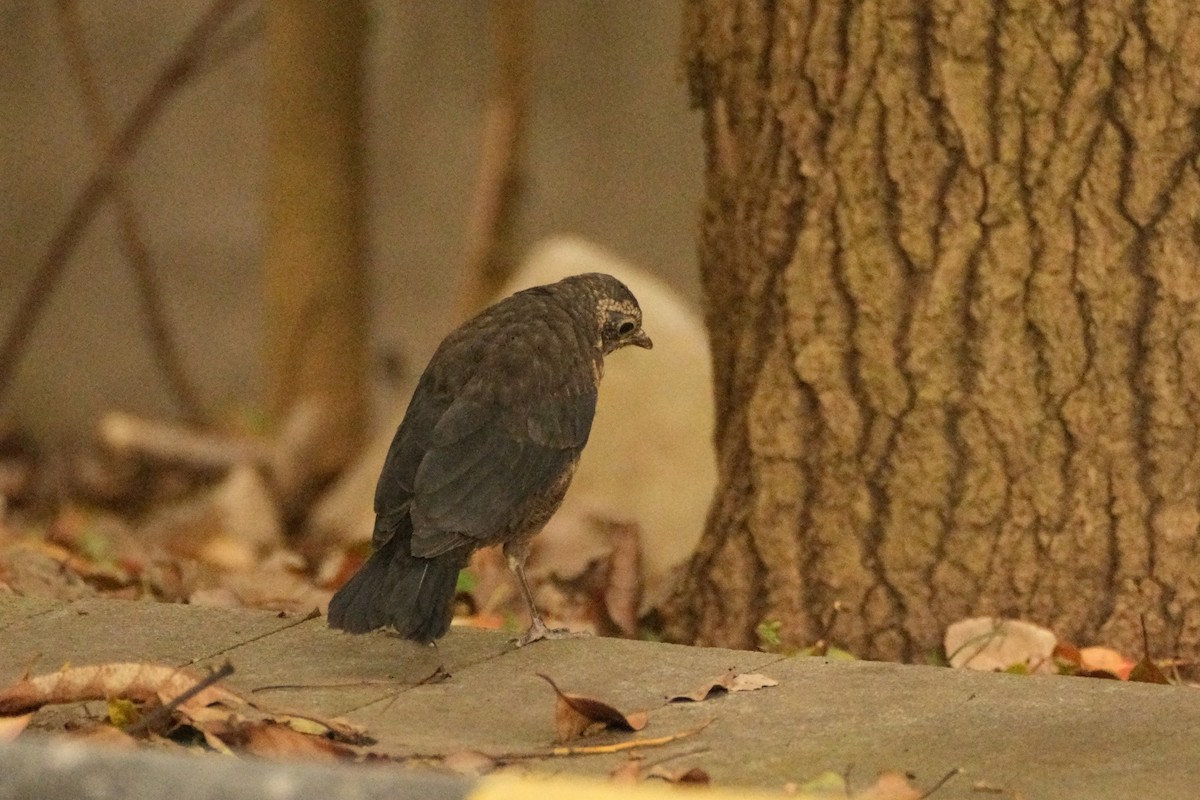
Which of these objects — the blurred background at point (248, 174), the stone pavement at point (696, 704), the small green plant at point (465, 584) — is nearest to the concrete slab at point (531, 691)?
the stone pavement at point (696, 704)

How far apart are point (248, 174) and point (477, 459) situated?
8.32 metres

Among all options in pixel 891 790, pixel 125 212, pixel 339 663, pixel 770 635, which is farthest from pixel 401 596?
pixel 125 212

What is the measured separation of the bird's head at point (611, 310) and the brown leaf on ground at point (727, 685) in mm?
1406

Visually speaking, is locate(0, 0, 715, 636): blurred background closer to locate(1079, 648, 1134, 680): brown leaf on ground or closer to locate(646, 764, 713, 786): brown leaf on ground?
locate(1079, 648, 1134, 680): brown leaf on ground

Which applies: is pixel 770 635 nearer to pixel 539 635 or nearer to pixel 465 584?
pixel 539 635

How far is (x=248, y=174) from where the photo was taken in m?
11.6

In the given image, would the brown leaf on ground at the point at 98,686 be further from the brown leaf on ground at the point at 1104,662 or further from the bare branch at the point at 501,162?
the bare branch at the point at 501,162

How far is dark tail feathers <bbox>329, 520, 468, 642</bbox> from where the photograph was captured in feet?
11.1

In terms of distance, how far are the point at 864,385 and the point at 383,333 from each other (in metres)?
7.59

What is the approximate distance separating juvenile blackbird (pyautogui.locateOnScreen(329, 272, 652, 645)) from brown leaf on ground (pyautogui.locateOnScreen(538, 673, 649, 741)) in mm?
514

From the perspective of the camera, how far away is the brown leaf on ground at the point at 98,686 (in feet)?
9.86

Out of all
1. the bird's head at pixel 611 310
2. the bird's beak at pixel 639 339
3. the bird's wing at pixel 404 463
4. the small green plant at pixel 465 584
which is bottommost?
the small green plant at pixel 465 584

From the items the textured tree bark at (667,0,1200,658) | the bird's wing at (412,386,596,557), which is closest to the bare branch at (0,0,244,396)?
the textured tree bark at (667,0,1200,658)

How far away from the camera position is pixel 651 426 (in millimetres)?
6789
